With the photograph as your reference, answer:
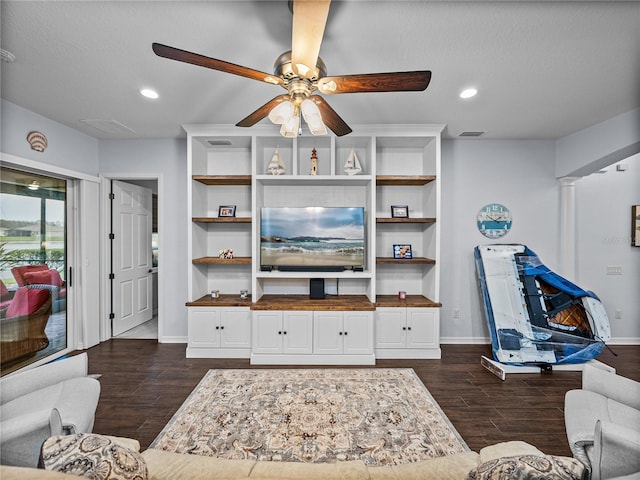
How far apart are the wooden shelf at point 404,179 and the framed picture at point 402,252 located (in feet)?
2.68

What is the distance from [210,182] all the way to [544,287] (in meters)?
4.22

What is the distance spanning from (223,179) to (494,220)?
357 centimetres

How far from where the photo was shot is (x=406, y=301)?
360cm

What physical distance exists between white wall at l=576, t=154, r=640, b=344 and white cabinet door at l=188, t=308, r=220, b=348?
4.95 m

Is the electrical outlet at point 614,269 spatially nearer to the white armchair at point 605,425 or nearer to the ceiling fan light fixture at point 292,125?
the white armchair at point 605,425

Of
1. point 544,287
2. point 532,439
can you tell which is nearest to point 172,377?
point 532,439

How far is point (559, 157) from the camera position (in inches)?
153

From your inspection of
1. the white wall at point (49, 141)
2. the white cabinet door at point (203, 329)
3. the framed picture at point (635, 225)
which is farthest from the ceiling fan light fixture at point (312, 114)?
the framed picture at point (635, 225)

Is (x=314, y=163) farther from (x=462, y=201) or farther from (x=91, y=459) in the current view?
(x=91, y=459)

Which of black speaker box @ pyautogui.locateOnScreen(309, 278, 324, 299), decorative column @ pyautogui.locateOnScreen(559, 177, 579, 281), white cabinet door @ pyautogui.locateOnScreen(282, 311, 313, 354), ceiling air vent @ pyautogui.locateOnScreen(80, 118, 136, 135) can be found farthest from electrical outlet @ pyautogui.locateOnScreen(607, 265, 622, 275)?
ceiling air vent @ pyautogui.locateOnScreen(80, 118, 136, 135)

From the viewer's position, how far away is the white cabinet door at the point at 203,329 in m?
3.53

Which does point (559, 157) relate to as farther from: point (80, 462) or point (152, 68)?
point (80, 462)

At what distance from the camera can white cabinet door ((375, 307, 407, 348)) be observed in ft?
11.5

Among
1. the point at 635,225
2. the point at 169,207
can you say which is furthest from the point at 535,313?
the point at 169,207
